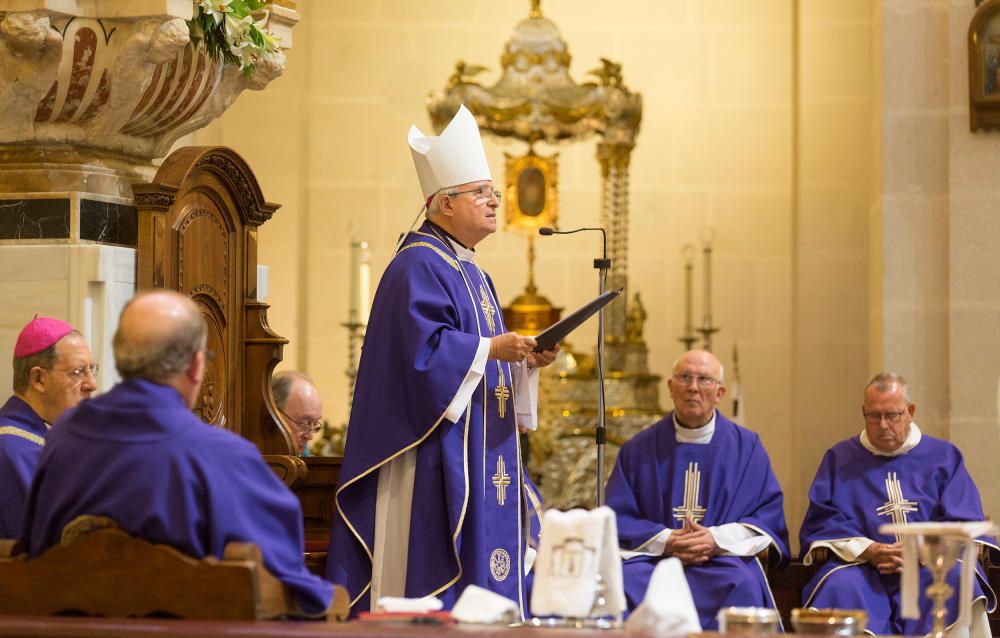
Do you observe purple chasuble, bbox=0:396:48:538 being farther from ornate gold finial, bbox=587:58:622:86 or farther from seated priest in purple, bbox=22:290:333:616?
ornate gold finial, bbox=587:58:622:86

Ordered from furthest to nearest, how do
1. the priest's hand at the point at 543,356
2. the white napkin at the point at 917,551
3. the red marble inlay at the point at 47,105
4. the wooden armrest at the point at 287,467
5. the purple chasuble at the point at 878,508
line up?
the purple chasuble at the point at 878,508 < the wooden armrest at the point at 287,467 < the priest's hand at the point at 543,356 < the red marble inlay at the point at 47,105 < the white napkin at the point at 917,551

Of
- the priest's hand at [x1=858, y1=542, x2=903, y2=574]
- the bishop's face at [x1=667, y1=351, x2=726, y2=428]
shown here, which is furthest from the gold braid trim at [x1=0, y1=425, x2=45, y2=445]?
the priest's hand at [x1=858, y1=542, x2=903, y2=574]

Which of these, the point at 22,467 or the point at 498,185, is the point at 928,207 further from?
the point at 22,467

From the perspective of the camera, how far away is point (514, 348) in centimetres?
552

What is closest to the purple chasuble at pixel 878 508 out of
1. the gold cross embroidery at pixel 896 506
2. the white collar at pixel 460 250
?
the gold cross embroidery at pixel 896 506

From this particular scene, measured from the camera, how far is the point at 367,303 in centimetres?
1072

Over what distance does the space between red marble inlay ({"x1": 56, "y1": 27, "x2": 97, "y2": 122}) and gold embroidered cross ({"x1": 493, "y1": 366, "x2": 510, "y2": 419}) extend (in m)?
1.88

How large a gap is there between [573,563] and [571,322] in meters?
1.59

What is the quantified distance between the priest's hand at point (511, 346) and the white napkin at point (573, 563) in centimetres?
157

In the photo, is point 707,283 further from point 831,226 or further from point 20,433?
point 20,433

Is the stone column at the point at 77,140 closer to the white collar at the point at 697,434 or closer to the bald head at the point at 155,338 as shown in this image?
the bald head at the point at 155,338

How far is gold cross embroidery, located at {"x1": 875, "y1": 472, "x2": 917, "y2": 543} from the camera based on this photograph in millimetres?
7176

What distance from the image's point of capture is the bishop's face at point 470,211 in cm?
601

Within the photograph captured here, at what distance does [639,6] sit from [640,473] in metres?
5.69
